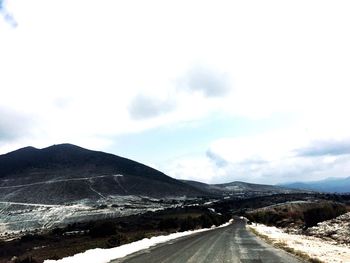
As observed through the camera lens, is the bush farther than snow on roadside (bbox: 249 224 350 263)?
Yes

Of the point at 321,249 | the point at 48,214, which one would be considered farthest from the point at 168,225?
the point at 48,214

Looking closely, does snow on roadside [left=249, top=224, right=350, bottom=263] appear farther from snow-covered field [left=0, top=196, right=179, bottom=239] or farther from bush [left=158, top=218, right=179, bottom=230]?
snow-covered field [left=0, top=196, right=179, bottom=239]

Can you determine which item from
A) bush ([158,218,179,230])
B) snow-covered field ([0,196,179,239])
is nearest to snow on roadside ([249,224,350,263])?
bush ([158,218,179,230])

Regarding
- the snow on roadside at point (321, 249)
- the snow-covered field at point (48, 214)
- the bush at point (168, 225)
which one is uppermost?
the snow-covered field at point (48, 214)

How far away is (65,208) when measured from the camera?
171750 millimetres

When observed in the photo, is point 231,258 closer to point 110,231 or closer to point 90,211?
point 110,231

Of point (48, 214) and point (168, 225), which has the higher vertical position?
point (48, 214)

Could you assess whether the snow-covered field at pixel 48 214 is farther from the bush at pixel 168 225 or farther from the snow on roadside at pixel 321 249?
the snow on roadside at pixel 321 249

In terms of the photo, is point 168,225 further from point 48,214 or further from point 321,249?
point 48,214

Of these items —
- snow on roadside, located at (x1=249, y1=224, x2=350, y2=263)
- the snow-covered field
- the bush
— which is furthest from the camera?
the snow-covered field

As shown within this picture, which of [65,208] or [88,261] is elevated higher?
[65,208]

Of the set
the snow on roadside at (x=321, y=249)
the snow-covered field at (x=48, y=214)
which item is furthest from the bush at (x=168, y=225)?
the snow-covered field at (x=48, y=214)

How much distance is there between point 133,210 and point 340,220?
9936 centimetres

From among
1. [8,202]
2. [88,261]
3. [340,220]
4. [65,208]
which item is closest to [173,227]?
[340,220]
